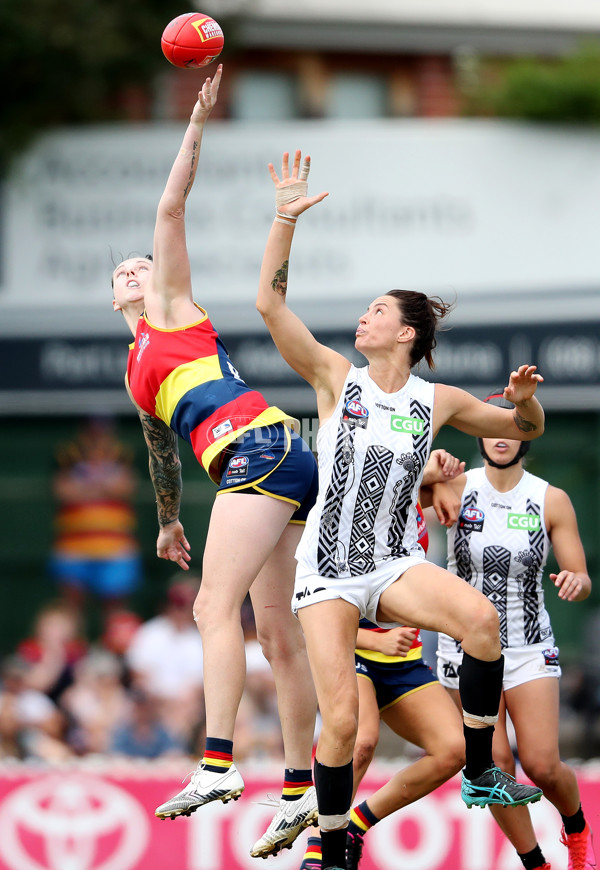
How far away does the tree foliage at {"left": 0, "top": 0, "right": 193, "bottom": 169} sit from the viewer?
13.7 metres

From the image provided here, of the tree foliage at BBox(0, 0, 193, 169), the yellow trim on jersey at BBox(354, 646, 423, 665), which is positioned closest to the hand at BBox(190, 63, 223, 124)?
the yellow trim on jersey at BBox(354, 646, 423, 665)

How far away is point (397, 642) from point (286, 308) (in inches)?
77.6

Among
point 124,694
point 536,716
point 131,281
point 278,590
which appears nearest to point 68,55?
point 124,694

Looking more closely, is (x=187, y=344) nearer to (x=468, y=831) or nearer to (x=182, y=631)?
(x=468, y=831)

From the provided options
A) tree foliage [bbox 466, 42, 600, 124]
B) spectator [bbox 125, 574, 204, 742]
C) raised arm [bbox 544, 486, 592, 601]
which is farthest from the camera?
tree foliage [bbox 466, 42, 600, 124]

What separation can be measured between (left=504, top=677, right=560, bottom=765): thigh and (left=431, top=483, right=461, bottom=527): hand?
0.93m

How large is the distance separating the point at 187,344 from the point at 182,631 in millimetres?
5686

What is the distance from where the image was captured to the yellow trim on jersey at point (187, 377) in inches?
219

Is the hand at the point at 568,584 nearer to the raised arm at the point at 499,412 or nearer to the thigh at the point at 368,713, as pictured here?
the raised arm at the point at 499,412

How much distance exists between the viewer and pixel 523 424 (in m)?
5.68

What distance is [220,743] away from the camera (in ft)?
17.3

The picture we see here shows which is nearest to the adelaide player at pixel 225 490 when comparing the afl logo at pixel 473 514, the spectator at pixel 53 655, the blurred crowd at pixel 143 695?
the afl logo at pixel 473 514

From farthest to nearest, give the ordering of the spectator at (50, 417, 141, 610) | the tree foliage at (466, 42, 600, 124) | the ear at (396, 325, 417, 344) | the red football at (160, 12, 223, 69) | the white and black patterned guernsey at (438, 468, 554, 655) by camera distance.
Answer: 1. the spectator at (50, 417, 141, 610)
2. the tree foliage at (466, 42, 600, 124)
3. the white and black patterned guernsey at (438, 468, 554, 655)
4. the red football at (160, 12, 223, 69)
5. the ear at (396, 325, 417, 344)

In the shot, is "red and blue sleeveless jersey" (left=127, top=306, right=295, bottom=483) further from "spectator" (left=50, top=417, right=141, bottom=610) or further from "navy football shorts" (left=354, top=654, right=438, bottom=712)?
"spectator" (left=50, top=417, right=141, bottom=610)
